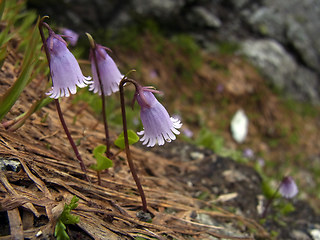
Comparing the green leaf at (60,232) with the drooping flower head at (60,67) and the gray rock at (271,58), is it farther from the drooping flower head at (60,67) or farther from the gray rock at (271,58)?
the gray rock at (271,58)

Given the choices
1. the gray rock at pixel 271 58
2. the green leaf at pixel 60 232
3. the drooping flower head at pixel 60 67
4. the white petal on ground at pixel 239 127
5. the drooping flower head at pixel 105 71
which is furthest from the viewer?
the gray rock at pixel 271 58

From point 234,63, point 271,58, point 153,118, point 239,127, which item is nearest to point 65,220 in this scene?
point 153,118

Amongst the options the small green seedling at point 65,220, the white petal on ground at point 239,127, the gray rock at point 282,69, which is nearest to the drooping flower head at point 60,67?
the small green seedling at point 65,220

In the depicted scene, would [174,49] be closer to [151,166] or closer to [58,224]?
[151,166]

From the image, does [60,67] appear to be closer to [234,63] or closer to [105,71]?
[105,71]

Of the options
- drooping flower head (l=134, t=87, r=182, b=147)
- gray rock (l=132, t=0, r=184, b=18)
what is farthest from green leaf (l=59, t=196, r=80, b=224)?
gray rock (l=132, t=0, r=184, b=18)
